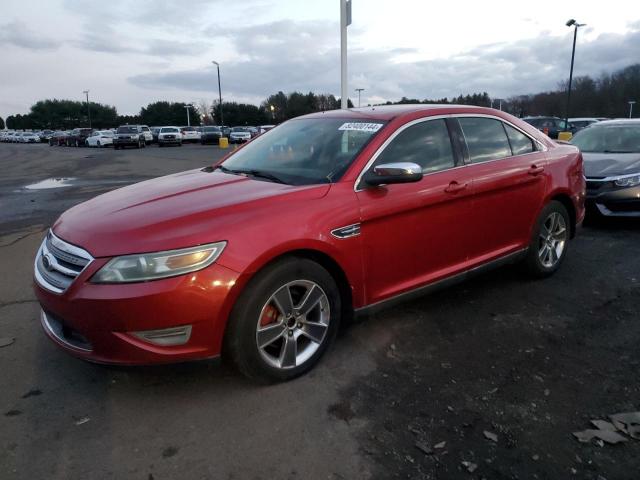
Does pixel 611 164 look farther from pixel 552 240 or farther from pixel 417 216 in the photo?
pixel 417 216

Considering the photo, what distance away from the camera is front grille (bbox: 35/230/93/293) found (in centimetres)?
272

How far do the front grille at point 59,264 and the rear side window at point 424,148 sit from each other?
76.8 inches

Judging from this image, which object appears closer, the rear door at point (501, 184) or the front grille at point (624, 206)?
the rear door at point (501, 184)

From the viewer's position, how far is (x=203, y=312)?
8.66 ft

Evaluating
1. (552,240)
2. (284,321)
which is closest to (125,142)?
(552,240)

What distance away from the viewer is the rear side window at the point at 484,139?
409cm

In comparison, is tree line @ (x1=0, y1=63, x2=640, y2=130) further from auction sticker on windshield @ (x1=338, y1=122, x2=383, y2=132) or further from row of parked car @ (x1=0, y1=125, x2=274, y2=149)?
auction sticker on windshield @ (x1=338, y1=122, x2=383, y2=132)

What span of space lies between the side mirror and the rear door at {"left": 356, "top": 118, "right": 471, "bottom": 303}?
71mm

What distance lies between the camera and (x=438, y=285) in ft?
12.5

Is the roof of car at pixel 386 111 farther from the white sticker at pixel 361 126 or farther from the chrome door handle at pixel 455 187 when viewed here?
the chrome door handle at pixel 455 187

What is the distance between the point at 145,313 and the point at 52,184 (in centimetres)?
1286

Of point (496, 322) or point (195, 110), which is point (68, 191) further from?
point (195, 110)

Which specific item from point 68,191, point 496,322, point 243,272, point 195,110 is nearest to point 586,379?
point 496,322

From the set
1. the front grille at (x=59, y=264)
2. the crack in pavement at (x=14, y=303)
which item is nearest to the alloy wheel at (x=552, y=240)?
the front grille at (x=59, y=264)
